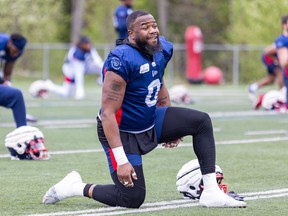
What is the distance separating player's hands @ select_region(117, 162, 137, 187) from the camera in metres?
6.45

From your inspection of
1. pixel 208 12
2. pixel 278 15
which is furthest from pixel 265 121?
pixel 208 12

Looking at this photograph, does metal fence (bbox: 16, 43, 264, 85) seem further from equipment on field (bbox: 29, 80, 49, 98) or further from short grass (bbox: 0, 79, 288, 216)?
short grass (bbox: 0, 79, 288, 216)

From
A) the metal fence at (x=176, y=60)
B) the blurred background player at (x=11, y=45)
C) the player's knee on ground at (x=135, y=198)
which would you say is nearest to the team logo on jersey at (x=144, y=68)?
the player's knee on ground at (x=135, y=198)

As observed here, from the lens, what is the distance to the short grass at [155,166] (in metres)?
6.92

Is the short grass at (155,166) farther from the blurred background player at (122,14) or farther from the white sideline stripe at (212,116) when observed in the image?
the blurred background player at (122,14)

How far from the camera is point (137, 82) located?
682cm

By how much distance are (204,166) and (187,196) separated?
0.49 m

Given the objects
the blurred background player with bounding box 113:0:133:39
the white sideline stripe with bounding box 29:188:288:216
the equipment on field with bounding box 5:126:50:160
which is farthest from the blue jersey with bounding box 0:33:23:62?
the white sideline stripe with bounding box 29:188:288:216

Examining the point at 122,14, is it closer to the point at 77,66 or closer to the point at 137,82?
the point at 77,66

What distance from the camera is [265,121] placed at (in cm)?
1488

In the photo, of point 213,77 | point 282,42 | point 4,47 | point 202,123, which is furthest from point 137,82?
point 213,77

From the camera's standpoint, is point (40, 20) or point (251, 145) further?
point (40, 20)

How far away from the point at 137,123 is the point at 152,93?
26 centimetres

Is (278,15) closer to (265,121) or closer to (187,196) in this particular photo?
(265,121)
